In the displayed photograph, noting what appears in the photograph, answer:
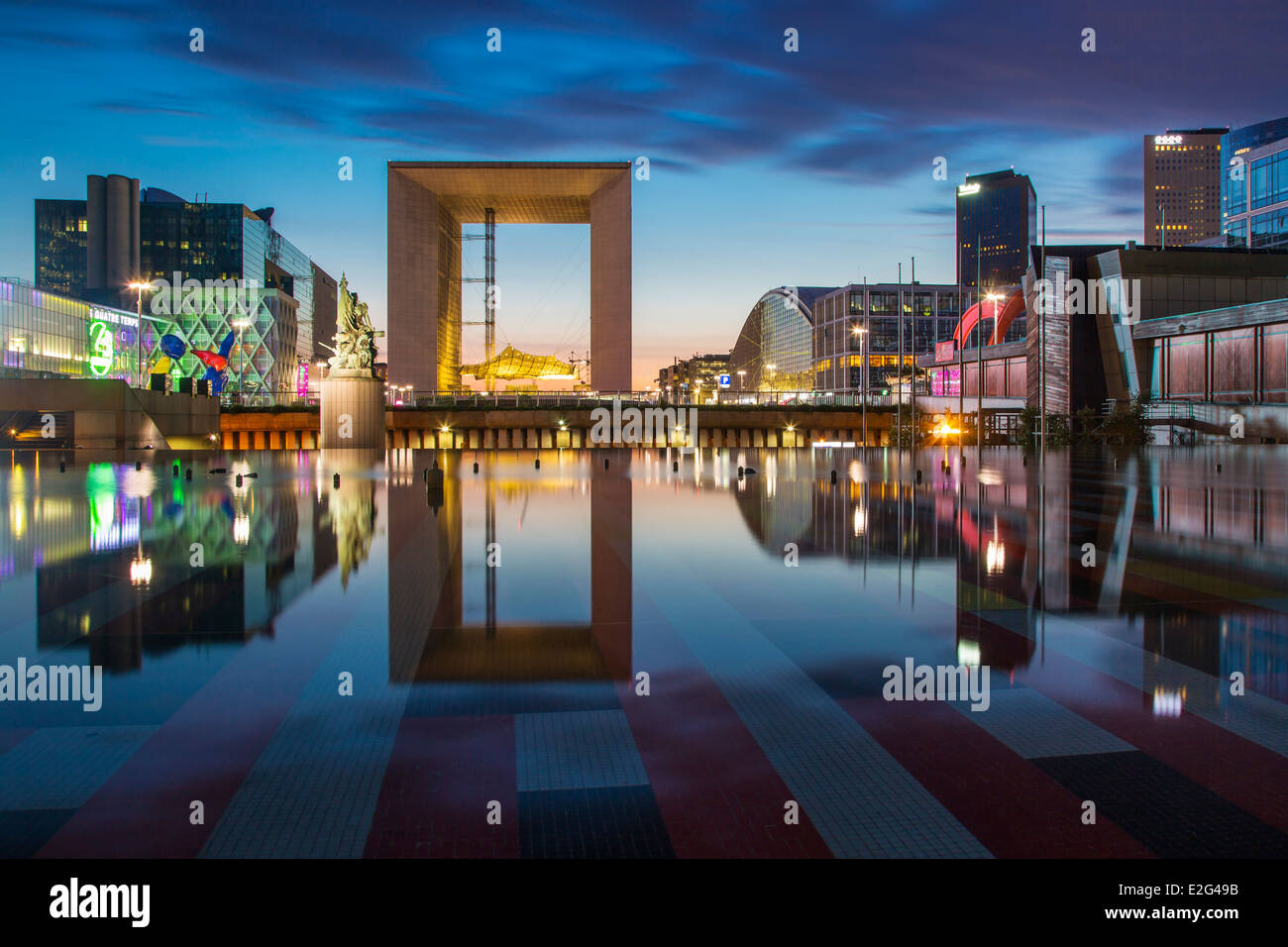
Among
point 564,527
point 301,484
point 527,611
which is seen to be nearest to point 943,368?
point 301,484

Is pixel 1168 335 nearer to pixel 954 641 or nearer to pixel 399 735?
pixel 954 641

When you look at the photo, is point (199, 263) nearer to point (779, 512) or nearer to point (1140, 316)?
point (1140, 316)

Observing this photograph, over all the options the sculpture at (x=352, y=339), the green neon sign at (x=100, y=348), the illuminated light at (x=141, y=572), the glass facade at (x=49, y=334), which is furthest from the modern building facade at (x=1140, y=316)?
the glass facade at (x=49, y=334)

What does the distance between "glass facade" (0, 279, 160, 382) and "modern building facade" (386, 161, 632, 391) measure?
25.6 m

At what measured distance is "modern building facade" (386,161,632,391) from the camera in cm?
8681

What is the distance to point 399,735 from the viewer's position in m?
5.93

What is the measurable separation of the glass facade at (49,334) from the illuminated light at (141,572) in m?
77.1

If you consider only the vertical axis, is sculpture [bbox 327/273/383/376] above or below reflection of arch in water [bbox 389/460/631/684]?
above

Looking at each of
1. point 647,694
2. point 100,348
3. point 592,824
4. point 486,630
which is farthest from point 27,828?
point 100,348

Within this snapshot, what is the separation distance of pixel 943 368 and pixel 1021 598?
9234cm
